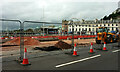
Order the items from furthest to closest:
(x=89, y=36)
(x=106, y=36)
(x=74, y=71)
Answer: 1. (x=89, y=36)
2. (x=106, y=36)
3. (x=74, y=71)

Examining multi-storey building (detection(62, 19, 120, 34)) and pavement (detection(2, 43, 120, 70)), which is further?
multi-storey building (detection(62, 19, 120, 34))

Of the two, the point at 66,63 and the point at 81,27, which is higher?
the point at 81,27

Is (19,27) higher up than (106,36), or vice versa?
(19,27)

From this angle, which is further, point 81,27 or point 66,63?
point 81,27

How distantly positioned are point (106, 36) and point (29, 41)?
1244 centimetres

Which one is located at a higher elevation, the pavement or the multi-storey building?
the multi-storey building

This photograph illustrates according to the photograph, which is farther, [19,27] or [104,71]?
[19,27]

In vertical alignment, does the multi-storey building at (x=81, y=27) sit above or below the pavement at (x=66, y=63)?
above

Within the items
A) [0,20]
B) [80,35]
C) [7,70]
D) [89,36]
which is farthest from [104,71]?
[89,36]

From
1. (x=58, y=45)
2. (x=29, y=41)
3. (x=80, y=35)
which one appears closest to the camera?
(x=58, y=45)

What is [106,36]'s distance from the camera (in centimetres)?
1889

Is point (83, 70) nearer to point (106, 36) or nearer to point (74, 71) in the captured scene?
point (74, 71)

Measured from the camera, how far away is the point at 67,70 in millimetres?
5656

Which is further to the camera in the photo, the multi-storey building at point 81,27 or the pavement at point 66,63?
the multi-storey building at point 81,27
